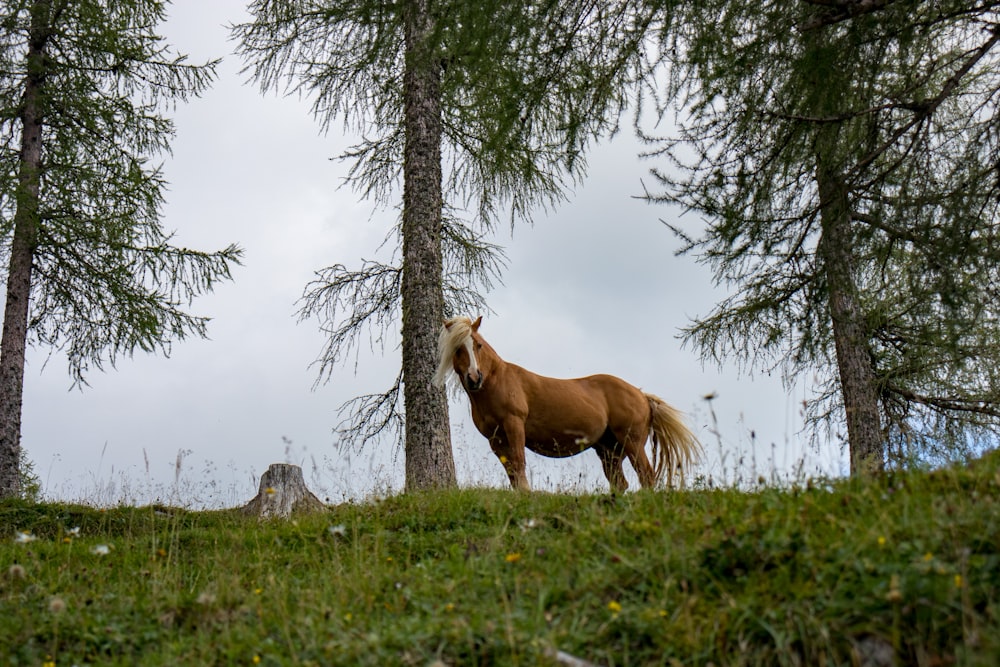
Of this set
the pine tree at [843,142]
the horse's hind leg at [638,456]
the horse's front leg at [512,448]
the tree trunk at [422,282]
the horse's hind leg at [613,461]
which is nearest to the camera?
the pine tree at [843,142]

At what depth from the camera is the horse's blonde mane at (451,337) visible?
359 inches

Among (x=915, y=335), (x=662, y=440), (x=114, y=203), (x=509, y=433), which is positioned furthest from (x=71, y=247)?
(x=915, y=335)

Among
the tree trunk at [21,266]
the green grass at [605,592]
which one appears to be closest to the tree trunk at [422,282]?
the green grass at [605,592]

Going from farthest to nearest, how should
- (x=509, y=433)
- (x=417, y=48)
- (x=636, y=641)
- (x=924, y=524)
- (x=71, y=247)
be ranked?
(x=71, y=247)
(x=509, y=433)
(x=417, y=48)
(x=924, y=524)
(x=636, y=641)

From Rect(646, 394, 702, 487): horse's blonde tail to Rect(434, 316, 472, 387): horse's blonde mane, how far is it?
3.28 meters

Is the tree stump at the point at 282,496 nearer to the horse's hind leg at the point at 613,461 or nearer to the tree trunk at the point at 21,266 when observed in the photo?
the horse's hind leg at the point at 613,461

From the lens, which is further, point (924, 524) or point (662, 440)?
point (662, 440)

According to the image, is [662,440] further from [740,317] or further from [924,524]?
[924,524]

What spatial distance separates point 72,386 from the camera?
558 inches

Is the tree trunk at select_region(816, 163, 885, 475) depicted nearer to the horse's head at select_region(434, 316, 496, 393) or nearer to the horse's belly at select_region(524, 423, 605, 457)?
the horse's belly at select_region(524, 423, 605, 457)

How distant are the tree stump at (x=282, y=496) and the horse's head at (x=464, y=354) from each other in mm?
1843

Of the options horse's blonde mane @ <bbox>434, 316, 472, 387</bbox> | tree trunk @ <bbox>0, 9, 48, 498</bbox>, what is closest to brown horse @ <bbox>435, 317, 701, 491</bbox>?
horse's blonde mane @ <bbox>434, 316, 472, 387</bbox>

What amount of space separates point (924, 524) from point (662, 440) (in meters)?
7.06

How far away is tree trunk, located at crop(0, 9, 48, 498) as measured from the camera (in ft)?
40.1
